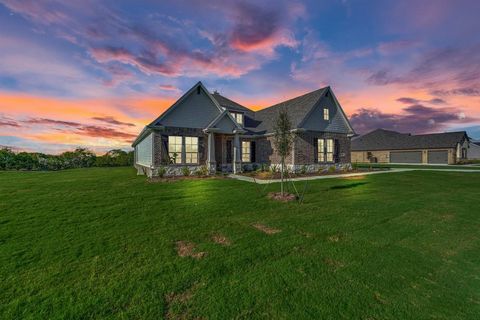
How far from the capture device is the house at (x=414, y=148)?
39.4 meters

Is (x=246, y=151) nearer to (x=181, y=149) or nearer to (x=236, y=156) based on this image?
(x=236, y=156)

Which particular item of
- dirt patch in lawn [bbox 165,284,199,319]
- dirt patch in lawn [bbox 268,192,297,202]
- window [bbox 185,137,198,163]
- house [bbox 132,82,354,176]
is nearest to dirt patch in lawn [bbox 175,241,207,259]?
dirt patch in lawn [bbox 165,284,199,319]

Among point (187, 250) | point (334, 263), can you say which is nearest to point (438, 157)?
point (334, 263)

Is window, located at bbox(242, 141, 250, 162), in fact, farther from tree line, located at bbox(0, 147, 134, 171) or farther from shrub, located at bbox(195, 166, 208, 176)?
tree line, located at bbox(0, 147, 134, 171)

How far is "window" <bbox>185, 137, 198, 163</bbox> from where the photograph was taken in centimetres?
1708

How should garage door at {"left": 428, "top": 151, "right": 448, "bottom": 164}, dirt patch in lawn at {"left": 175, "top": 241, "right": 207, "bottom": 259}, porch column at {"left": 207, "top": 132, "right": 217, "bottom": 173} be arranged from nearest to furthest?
1. dirt patch in lawn at {"left": 175, "top": 241, "right": 207, "bottom": 259}
2. porch column at {"left": 207, "top": 132, "right": 217, "bottom": 173}
3. garage door at {"left": 428, "top": 151, "right": 448, "bottom": 164}

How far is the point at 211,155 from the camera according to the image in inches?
687

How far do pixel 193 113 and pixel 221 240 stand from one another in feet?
45.0

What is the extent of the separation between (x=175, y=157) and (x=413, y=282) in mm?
15405

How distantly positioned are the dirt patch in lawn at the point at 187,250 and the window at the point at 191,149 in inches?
493

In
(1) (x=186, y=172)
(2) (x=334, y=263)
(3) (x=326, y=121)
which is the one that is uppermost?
(3) (x=326, y=121)

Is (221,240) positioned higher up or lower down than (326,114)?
lower down

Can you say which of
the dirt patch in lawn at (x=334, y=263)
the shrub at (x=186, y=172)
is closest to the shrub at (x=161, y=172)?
the shrub at (x=186, y=172)

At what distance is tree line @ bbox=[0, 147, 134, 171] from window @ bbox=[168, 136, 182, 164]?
23421mm
